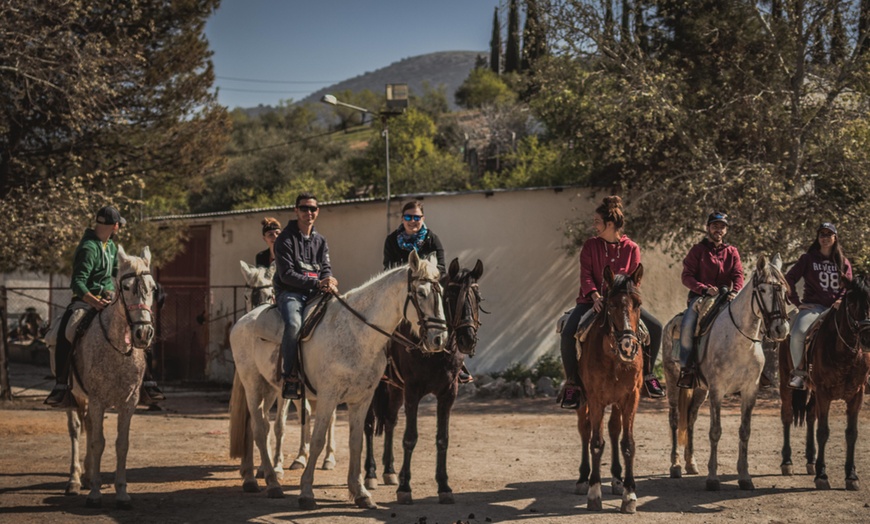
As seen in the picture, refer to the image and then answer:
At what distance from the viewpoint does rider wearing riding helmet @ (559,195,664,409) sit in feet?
30.7

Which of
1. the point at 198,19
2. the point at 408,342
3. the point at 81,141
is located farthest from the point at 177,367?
the point at 408,342

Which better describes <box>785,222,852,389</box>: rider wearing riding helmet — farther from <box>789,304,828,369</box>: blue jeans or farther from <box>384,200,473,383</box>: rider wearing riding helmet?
<box>384,200,473,383</box>: rider wearing riding helmet

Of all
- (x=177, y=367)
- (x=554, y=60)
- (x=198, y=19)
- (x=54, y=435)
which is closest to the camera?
(x=54, y=435)

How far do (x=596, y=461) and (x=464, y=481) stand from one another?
2.18 meters

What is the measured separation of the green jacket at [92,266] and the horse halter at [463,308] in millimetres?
3617

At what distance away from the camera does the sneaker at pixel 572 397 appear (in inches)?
368

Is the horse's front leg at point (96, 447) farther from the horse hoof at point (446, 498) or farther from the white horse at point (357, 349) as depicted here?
the horse hoof at point (446, 498)

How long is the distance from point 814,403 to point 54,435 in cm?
1119

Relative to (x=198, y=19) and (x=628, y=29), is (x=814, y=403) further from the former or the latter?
A: (x=198, y=19)

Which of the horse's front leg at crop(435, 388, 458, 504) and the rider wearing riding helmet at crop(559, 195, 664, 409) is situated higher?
the rider wearing riding helmet at crop(559, 195, 664, 409)

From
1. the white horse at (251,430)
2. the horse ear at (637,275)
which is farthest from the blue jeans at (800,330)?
the white horse at (251,430)

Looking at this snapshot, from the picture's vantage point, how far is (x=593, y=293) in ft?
30.2

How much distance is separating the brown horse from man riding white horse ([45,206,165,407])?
14.5ft

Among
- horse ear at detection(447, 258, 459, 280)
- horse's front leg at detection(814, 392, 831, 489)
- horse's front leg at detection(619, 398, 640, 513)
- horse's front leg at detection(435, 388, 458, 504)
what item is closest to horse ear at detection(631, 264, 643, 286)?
horse's front leg at detection(619, 398, 640, 513)
